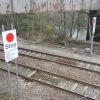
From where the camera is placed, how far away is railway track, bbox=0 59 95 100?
28.1 feet

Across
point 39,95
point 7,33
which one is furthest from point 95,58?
point 7,33

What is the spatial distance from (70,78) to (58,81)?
1.91ft

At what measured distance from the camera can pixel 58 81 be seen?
9.66m

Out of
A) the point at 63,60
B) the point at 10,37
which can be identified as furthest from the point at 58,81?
the point at 10,37

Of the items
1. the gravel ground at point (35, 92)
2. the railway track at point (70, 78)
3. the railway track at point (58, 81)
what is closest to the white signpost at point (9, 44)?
the gravel ground at point (35, 92)

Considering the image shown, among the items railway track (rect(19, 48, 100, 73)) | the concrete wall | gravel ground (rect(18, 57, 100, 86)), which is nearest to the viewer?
gravel ground (rect(18, 57, 100, 86))

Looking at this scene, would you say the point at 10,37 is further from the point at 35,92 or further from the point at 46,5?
the point at 46,5

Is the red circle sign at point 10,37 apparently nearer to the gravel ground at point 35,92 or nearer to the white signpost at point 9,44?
the white signpost at point 9,44

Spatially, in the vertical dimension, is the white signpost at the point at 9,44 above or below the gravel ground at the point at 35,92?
above

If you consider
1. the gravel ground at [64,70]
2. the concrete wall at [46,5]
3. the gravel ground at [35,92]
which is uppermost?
the concrete wall at [46,5]

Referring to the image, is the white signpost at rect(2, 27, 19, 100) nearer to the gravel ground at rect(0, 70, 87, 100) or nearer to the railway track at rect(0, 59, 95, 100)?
the gravel ground at rect(0, 70, 87, 100)

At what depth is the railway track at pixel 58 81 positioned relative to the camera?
8.56m

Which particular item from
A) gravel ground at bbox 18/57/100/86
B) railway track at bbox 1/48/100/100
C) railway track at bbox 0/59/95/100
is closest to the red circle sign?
railway track at bbox 0/59/95/100

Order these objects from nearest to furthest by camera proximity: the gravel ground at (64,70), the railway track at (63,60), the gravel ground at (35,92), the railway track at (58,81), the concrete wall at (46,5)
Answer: the gravel ground at (35,92) < the railway track at (58,81) < the gravel ground at (64,70) < the railway track at (63,60) < the concrete wall at (46,5)
